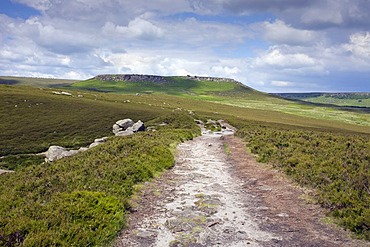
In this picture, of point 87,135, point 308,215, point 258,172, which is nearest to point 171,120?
point 87,135

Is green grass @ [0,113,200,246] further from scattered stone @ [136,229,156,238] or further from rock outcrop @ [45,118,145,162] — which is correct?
rock outcrop @ [45,118,145,162]

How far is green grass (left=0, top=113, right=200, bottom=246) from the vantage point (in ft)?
31.9

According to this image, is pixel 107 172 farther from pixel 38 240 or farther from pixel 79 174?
pixel 38 240

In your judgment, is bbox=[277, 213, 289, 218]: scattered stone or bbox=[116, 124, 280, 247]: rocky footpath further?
bbox=[277, 213, 289, 218]: scattered stone

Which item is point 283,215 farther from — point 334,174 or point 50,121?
point 50,121

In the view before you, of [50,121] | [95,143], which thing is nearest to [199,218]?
[95,143]

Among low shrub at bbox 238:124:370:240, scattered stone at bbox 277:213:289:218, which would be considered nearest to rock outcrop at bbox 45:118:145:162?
low shrub at bbox 238:124:370:240

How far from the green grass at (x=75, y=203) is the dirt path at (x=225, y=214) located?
0.78m

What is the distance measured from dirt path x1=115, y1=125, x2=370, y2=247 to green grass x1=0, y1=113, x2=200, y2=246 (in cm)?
78

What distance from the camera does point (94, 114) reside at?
78.1 metres

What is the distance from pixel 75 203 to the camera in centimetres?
1191

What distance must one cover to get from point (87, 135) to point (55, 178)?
48962 millimetres

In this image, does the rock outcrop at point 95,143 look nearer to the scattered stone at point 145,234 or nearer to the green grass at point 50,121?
the green grass at point 50,121

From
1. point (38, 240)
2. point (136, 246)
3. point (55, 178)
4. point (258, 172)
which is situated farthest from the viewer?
point (258, 172)
